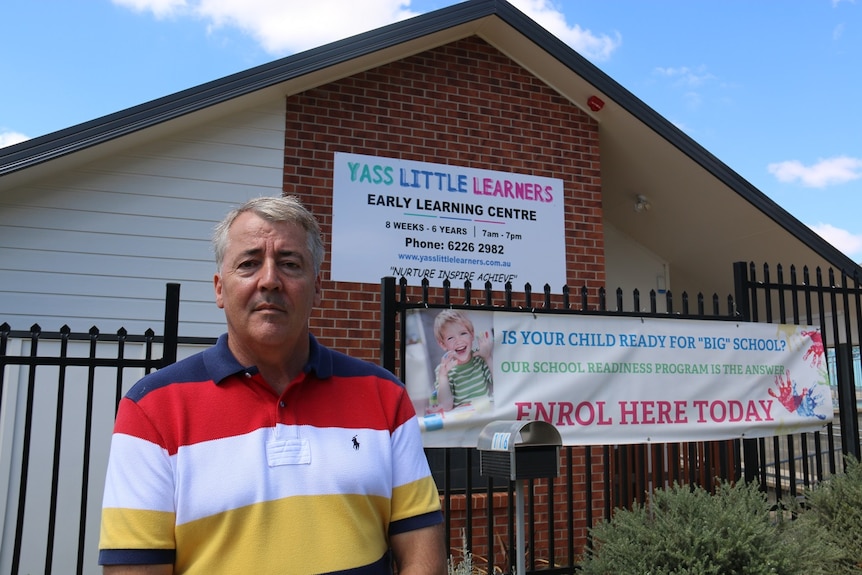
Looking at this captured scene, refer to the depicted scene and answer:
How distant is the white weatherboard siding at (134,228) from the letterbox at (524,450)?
326cm

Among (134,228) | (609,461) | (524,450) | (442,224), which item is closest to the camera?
(524,450)

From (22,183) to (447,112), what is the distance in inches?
147

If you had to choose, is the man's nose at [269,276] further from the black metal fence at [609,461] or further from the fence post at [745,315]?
the fence post at [745,315]

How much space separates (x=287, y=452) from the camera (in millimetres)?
1680

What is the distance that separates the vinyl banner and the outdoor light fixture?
3158 millimetres

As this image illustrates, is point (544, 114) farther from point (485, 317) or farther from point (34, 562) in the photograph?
point (34, 562)

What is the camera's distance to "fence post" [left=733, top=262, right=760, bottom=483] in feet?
16.8

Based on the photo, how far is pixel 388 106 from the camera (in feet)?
21.7

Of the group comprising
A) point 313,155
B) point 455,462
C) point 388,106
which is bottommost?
point 455,462

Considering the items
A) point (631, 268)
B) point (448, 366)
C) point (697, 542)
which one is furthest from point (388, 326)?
point (631, 268)

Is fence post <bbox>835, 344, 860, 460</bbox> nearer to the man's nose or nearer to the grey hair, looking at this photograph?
the grey hair

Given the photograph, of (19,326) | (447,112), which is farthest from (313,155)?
(19,326)

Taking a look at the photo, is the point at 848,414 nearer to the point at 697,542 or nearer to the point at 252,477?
the point at 697,542

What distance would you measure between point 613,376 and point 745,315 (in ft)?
4.43
